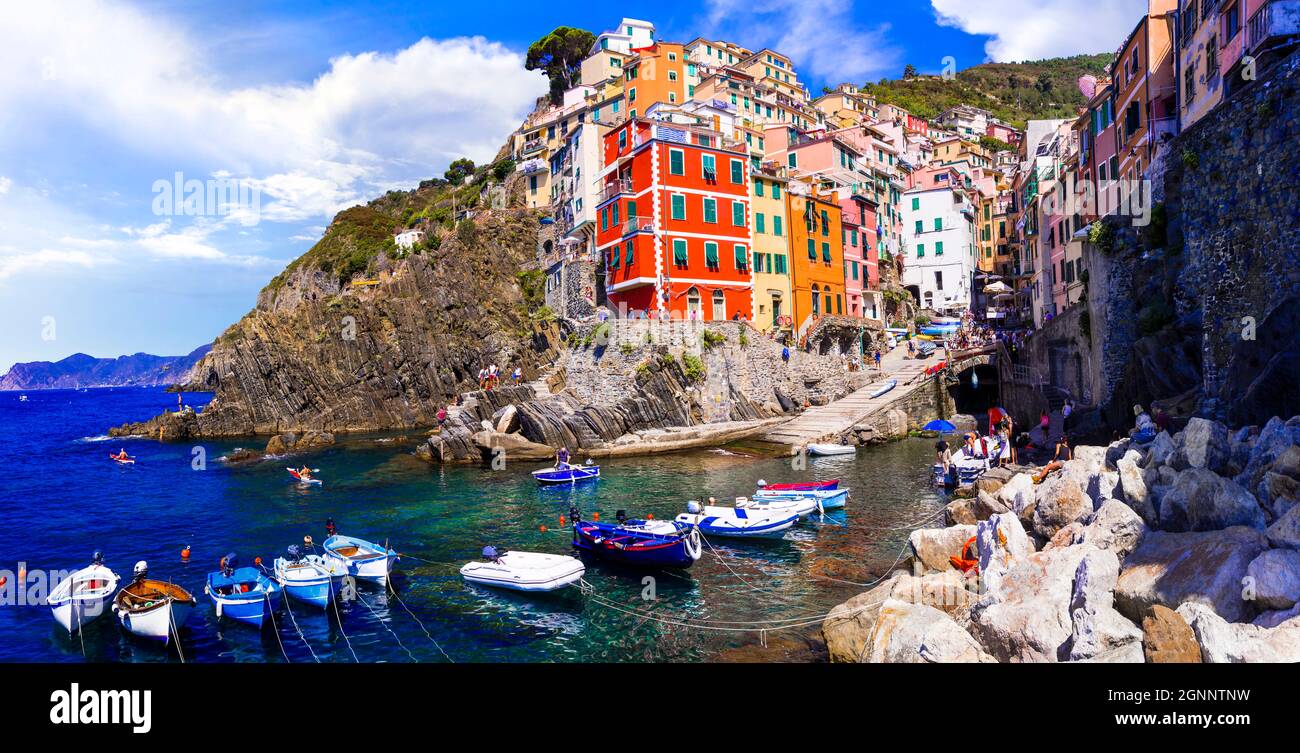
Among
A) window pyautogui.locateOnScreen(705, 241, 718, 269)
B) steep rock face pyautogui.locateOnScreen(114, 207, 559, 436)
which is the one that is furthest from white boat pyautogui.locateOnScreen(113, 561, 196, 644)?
steep rock face pyautogui.locateOnScreen(114, 207, 559, 436)

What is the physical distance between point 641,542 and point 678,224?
30.9m

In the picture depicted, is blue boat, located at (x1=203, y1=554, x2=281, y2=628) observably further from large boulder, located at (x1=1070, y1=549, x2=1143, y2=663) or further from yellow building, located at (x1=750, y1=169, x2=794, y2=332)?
yellow building, located at (x1=750, y1=169, x2=794, y2=332)

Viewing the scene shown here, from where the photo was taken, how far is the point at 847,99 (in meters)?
100

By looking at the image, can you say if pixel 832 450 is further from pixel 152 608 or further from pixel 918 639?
pixel 152 608

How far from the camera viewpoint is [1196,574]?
1064 cm

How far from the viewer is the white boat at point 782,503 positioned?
25.7 m

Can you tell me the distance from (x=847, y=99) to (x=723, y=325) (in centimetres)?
6737

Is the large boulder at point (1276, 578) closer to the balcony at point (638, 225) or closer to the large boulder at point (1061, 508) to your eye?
the large boulder at point (1061, 508)

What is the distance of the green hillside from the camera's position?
13288 cm

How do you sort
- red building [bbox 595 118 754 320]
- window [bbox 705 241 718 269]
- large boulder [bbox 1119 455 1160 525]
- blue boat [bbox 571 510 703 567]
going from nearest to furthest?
large boulder [bbox 1119 455 1160 525]
blue boat [bbox 571 510 703 567]
red building [bbox 595 118 754 320]
window [bbox 705 241 718 269]

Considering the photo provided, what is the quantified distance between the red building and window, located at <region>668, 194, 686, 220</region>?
0.22ft

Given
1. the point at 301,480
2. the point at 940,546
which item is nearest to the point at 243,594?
the point at 940,546

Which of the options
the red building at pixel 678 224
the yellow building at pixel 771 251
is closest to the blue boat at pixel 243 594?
the red building at pixel 678 224

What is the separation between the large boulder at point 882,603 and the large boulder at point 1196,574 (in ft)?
9.25
